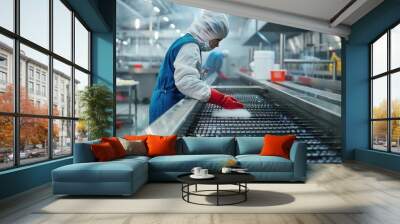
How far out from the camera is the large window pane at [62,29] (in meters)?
6.89

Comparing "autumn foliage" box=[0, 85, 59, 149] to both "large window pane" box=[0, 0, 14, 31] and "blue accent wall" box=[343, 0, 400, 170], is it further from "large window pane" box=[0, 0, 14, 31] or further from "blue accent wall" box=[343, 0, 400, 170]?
"blue accent wall" box=[343, 0, 400, 170]

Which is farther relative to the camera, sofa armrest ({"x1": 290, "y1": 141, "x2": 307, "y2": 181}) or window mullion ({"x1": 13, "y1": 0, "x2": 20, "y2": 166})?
sofa armrest ({"x1": 290, "y1": 141, "x2": 307, "y2": 181})

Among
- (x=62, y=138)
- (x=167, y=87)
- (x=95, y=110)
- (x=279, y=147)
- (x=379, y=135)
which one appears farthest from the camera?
(x=167, y=87)

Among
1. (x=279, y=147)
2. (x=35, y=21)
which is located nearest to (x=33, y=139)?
(x=35, y=21)

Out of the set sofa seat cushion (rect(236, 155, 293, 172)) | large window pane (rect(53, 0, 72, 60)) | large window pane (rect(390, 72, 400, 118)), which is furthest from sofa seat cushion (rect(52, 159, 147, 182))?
large window pane (rect(390, 72, 400, 118))

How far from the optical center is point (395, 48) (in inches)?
317

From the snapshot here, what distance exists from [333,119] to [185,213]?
6.04 metres

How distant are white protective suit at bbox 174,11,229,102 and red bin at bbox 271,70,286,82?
1.42 m

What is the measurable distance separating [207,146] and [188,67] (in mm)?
2519

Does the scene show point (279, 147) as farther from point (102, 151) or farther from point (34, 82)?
point (34, 82)

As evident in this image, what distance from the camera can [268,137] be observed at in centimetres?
662

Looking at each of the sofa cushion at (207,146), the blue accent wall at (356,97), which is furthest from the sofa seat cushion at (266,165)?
the blue accent wall at (356,97)

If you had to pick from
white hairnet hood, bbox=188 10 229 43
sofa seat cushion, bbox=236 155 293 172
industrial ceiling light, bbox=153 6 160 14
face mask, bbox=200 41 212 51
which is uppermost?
industrial ceiling light, bbox=153 6 160 14

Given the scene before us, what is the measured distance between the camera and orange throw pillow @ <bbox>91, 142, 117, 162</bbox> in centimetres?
566
